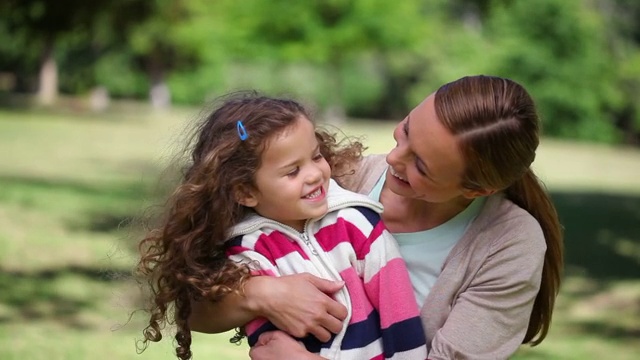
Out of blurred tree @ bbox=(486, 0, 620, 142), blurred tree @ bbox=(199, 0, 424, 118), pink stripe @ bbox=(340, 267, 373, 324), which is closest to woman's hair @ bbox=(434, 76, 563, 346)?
pink stripe @ bbox=(340, 267, 373, 324)

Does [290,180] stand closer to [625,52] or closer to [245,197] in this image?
[245,197]

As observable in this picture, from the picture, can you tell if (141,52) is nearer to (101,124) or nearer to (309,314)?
(101,124)

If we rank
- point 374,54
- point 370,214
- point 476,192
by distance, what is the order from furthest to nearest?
point 374,54 < point 370,214 < point 476,192

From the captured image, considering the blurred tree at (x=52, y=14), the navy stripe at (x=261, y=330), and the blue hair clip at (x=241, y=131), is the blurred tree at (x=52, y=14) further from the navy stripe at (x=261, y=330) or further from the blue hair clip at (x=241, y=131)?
the navy stripe at (x=261, y=330)

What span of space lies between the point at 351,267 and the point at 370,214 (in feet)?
0.57

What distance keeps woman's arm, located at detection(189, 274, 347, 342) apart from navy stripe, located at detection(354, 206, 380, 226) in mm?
224

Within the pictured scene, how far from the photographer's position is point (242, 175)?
2.67 metres

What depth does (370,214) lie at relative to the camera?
9.11 ft

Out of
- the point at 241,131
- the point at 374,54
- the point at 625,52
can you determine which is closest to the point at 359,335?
the point at 241,131

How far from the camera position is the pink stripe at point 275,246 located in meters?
2.69

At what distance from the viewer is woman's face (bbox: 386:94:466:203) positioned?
2600mm

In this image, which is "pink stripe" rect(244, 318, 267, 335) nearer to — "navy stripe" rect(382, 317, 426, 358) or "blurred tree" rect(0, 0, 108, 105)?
"navy stripe" rect(382, 317, 426, 358)

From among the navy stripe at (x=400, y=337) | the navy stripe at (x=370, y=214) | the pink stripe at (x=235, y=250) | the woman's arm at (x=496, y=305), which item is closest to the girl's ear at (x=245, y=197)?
the pink stripe at (x=235, y=250)

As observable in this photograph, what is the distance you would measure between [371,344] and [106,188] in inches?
593
